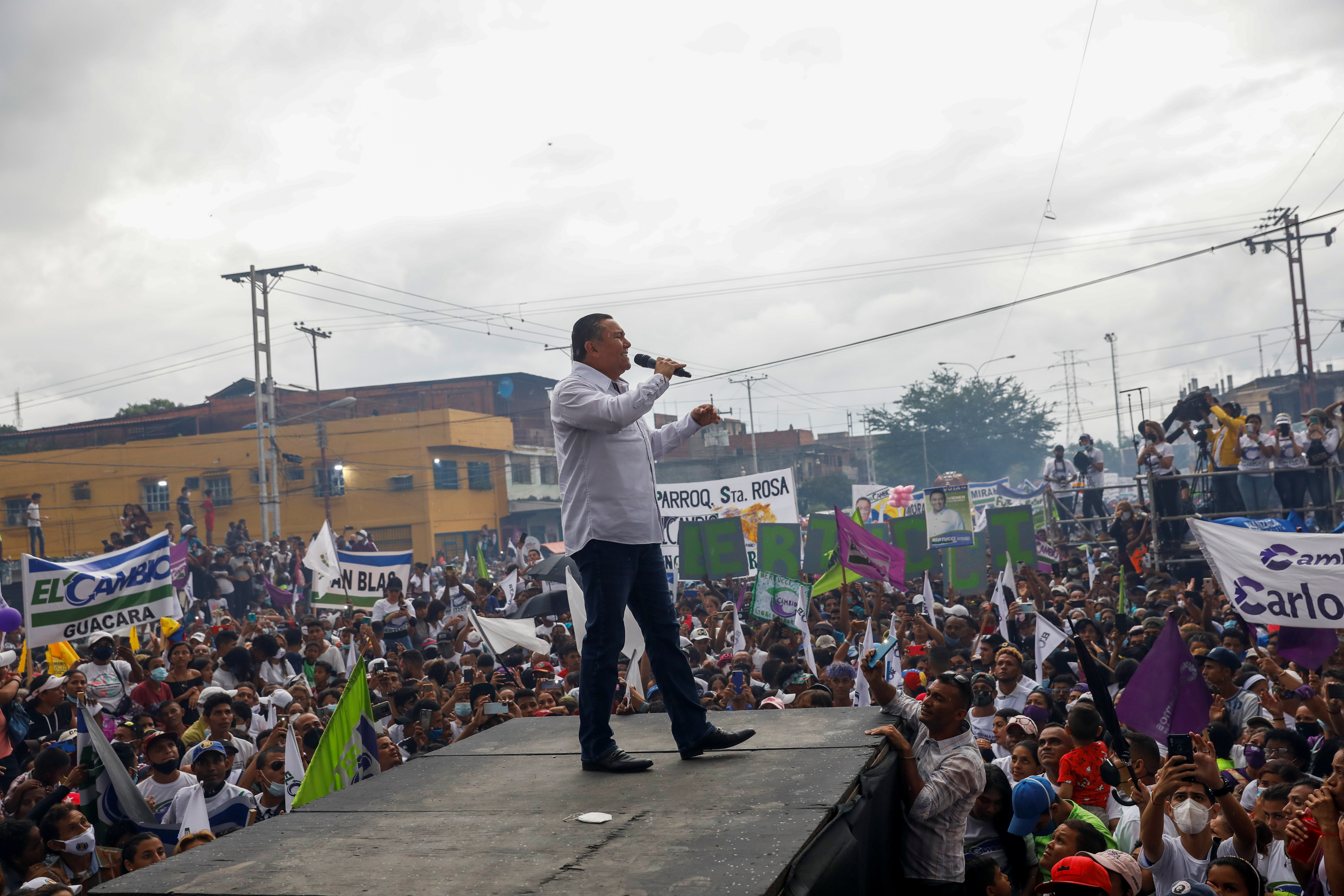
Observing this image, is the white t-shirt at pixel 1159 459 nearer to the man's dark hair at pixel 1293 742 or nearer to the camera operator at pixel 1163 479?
the camera operator at pixel 1163 479

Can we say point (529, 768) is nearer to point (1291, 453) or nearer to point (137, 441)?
point (1291, 453)

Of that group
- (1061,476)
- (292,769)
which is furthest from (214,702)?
(1061,476)

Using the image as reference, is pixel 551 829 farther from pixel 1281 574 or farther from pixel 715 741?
pixel 1281 574

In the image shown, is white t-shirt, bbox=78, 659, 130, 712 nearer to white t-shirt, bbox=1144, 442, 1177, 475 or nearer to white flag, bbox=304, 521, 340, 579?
white flag, bbox=304, 521, 340, 579

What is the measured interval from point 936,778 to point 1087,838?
3.61 feet

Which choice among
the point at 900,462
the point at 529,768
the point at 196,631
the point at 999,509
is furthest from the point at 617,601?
the point at 900,462

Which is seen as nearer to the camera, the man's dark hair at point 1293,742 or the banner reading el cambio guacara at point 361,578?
the man's dark hair at point 1293,742

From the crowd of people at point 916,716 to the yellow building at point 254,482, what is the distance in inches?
1239

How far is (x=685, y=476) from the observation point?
207 ft

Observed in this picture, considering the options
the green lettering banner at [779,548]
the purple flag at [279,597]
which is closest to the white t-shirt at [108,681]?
the green lettering banner at [779,548]

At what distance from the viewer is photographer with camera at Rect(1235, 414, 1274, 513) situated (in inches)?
577

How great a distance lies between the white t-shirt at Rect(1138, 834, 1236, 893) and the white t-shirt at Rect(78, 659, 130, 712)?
862 cm

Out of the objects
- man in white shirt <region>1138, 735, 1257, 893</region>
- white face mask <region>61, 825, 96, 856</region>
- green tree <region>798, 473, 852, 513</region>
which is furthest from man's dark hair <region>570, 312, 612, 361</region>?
green tree <region>798, 473, 852, 513</region>

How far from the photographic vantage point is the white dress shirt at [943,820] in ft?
13.1
